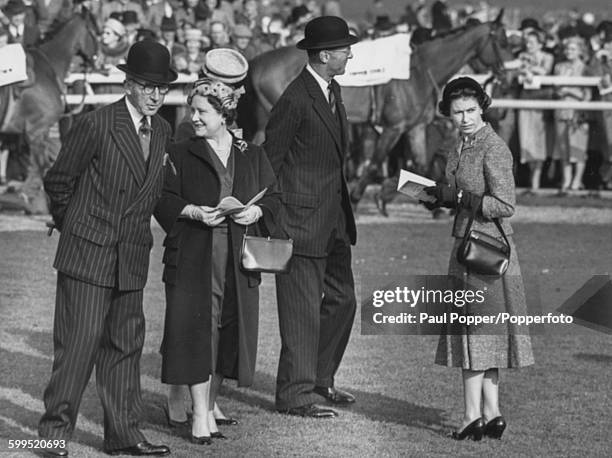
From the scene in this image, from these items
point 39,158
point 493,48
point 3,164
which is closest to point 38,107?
point 39,158

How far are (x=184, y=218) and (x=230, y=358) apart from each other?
0.74m

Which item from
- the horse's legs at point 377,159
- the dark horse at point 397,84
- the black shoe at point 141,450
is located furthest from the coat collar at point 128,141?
the horse's legs at point 377,159

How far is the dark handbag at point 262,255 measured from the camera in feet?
24.5

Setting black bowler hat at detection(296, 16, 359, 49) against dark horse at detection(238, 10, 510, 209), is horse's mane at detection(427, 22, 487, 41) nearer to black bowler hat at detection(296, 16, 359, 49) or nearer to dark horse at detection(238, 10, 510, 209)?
dark horse at detection(238, 10, 510, 209)

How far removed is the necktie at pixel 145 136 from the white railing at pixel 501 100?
10.6m

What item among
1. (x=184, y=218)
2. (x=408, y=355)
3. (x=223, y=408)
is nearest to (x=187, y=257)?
(x=184, y=218)

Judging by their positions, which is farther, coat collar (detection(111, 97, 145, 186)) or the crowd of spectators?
the crowd of spectators

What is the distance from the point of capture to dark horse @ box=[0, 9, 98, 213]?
56.2 feet

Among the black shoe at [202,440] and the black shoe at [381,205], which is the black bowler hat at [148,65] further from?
the black shoe at [381,205]

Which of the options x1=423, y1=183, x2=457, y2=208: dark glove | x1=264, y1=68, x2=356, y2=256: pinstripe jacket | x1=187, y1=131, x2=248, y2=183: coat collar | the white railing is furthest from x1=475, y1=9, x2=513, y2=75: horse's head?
x1=423, y1=183, x2=457, y2=208: dark glove

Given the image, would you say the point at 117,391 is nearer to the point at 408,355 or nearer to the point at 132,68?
the point at 132,68

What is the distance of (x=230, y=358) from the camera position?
7590mm

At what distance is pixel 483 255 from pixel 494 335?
1.41 feet

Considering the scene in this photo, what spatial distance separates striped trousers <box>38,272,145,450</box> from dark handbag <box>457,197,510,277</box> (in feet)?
5.20
